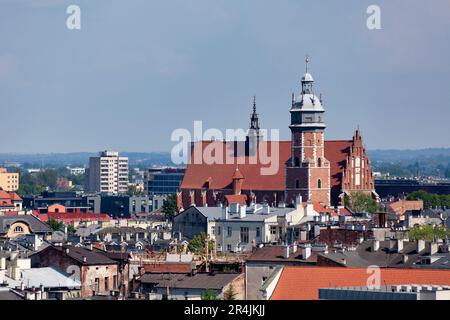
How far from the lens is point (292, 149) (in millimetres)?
99125

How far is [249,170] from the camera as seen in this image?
106 metres

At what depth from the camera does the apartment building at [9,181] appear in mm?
173875

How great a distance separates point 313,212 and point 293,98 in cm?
1905

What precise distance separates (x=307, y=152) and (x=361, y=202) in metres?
4.13

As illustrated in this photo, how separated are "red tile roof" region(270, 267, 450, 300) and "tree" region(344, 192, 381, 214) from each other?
2454 inches

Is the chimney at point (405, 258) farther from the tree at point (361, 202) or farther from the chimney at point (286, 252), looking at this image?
the tree at point (361, 202)

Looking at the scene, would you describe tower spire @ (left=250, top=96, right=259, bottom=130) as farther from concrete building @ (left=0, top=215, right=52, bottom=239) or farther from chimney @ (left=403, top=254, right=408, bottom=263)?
chimney @ (left=403, top=254, right=408, bottom=263)

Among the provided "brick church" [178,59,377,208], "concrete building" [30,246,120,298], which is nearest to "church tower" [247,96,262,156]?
"brick church" [178,59,377,208]

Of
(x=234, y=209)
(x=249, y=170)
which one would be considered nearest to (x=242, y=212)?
(x=234, y=209)

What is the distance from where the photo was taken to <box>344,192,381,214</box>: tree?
96.4 meters

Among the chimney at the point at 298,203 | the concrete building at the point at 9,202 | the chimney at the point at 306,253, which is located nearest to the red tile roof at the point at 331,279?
the chimney at the point at 306,253

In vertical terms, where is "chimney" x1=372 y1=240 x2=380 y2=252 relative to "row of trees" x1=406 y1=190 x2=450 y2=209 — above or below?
above

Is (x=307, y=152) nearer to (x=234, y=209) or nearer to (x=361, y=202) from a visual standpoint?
(x=361, y=202)
